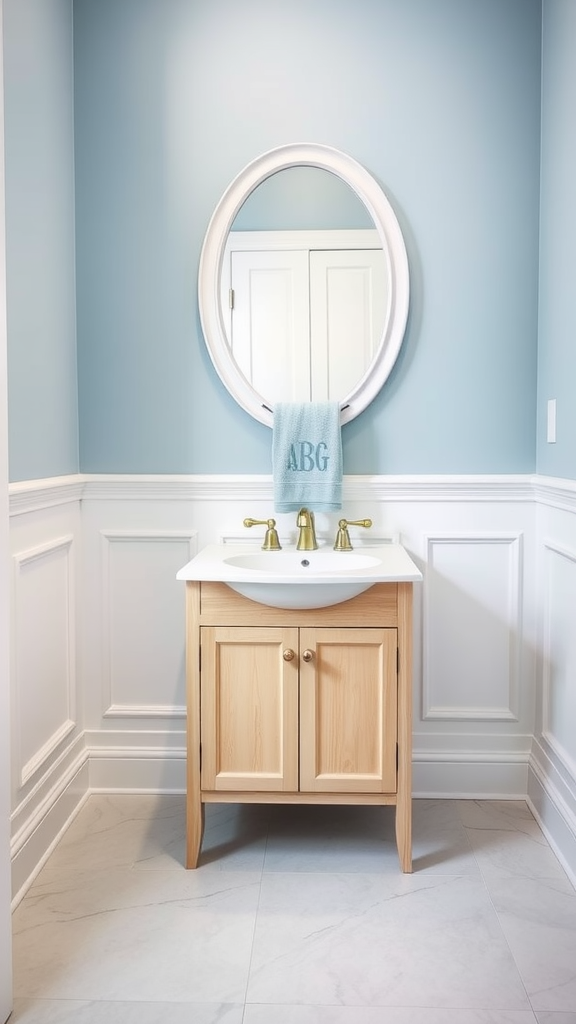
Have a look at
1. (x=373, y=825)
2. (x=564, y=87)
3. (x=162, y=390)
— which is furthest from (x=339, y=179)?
(x=373, y=825)

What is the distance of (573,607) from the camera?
206 centimetres

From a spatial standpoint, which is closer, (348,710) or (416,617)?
(348,710)

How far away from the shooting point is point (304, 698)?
6.43ft

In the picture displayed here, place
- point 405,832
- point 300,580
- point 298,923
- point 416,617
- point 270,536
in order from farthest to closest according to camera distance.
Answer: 1. point 416,617
2. point 270,536
3. point 405,832
4. point 300,580
5. point 298,923

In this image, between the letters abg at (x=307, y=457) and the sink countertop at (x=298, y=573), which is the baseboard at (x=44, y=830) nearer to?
the sink countertop at (x=298, y=573)

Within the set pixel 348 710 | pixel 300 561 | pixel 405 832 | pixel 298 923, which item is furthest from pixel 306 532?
pixel 298 923

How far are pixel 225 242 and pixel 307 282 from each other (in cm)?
27

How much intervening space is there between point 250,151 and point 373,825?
6.24 ft

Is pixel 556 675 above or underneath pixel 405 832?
above

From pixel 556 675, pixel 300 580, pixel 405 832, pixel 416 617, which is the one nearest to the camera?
pixel 300 580

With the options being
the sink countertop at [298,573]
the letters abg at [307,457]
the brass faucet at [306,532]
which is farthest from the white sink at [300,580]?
the letters abg at [307,457]

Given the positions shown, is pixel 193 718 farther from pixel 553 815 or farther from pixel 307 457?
pixel 553 815

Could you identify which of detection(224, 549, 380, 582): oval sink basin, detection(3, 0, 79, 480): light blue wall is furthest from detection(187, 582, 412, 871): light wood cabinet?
detection(3, 0, 79, 480): light blue wall

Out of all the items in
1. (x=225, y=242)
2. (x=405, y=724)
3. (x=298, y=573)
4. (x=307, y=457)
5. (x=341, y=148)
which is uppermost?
(x=341, y=148)
